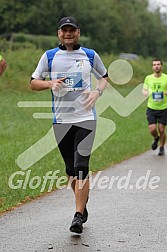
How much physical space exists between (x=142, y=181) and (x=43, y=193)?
1.91 metres

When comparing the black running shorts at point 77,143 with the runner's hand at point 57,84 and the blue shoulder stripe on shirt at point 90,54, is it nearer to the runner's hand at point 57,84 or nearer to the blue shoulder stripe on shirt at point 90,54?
the runner's hand at point 57,84

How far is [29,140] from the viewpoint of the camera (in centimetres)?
1678

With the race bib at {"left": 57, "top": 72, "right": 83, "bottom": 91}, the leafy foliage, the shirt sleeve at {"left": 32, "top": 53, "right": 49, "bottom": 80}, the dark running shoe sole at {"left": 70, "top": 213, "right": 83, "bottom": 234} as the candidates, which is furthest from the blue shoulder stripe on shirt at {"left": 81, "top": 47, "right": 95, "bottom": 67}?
the leafy foliage

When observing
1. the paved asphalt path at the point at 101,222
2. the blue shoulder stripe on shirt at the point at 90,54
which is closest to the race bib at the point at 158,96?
the paved asphalt path at the point at 101,222

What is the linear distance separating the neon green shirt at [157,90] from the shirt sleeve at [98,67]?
769 centimetres

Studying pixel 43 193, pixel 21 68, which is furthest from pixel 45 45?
pixel 43 193

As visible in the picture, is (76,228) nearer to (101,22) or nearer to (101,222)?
(101,222)

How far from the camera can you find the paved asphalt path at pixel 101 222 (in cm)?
647

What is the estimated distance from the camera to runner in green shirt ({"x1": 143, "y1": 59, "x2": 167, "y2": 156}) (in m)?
15.2

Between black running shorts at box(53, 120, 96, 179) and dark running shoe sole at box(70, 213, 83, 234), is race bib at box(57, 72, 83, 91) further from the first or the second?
dark running shoe sole at box(70, 213, 83, 234)

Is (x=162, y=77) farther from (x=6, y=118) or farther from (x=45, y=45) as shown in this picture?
(x=45, y=45)

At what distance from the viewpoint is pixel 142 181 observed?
11.0 m

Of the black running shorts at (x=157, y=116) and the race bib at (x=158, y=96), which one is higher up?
the race bib at (x=158, y=96)

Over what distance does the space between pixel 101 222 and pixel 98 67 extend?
1.65 meters
